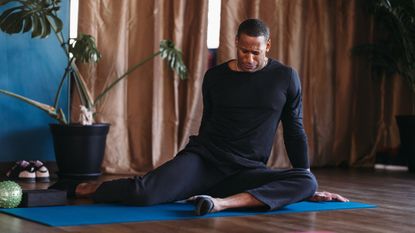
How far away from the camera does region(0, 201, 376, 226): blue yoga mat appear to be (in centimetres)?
270

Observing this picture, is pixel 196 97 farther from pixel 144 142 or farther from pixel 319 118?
pixel 319 118

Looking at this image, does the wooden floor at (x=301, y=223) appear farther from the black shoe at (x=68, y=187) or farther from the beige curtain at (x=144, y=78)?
the beige curtain at (x=144, y=78)

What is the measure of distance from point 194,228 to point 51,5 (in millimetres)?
2357

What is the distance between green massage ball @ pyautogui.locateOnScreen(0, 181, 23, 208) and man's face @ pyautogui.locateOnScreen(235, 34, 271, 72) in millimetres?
1064

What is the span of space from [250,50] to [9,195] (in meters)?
1.13

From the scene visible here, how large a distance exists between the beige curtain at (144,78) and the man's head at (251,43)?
1960 millimetres

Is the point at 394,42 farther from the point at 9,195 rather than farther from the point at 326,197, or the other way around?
the point at 9,195

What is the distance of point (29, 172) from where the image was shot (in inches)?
172

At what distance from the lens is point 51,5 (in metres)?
4.52

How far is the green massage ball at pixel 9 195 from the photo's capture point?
9.65ft

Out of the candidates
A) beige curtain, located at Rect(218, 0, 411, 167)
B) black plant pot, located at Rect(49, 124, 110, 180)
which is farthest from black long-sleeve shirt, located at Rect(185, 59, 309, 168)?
beige curtain, located at Rect(218, 0, 411, 167)

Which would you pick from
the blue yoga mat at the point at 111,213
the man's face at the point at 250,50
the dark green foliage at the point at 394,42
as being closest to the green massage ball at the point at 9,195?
the blue yoga mat at the point at 111,213

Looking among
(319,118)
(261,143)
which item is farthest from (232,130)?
(319,118)

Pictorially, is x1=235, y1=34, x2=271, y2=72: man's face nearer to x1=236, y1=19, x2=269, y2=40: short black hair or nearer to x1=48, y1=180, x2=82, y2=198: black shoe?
x1=236, y1=19, x2=269, y2=40: short black hair
